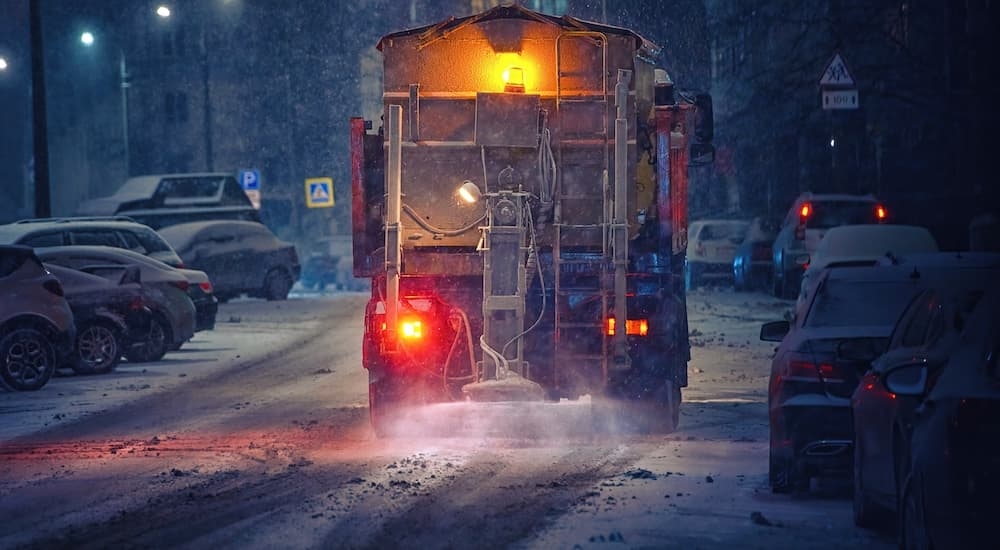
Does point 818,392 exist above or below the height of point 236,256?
below

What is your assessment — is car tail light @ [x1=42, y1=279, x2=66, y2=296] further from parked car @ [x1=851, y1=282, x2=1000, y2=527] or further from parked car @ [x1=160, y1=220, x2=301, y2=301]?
parked car @ [x1=160, y1=220, x2=301, y2=301]

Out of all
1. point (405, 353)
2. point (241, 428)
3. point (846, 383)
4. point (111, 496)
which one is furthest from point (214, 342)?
point (846, 383)

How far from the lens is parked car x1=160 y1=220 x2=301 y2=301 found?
34.6 m

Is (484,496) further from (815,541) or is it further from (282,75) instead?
(282,75)

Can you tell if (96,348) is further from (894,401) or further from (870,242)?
(894,401)

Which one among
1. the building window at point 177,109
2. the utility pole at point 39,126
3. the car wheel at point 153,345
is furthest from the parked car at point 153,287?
the building window at point 177,109

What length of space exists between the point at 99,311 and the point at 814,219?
14851mm

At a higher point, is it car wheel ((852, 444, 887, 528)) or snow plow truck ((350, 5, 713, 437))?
snow plow truck ((350, 5, 713, 437))

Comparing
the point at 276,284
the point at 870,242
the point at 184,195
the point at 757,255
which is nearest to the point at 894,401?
the point at 870,242

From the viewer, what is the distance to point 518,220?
12875 millimetres

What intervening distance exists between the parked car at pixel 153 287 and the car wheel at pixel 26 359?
2910 millimetres

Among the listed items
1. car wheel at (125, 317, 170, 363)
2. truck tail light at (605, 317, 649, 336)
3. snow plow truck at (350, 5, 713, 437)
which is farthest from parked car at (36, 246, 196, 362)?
truck tail light at (605, 317, 649, 336)

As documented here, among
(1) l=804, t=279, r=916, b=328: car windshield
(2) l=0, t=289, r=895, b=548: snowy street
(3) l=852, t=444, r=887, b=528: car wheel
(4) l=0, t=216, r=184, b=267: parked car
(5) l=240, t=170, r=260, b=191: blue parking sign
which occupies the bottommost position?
(2) l=0, t=289, r=895, b=548: snowy street

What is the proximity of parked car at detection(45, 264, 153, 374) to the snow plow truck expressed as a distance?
852 cm
